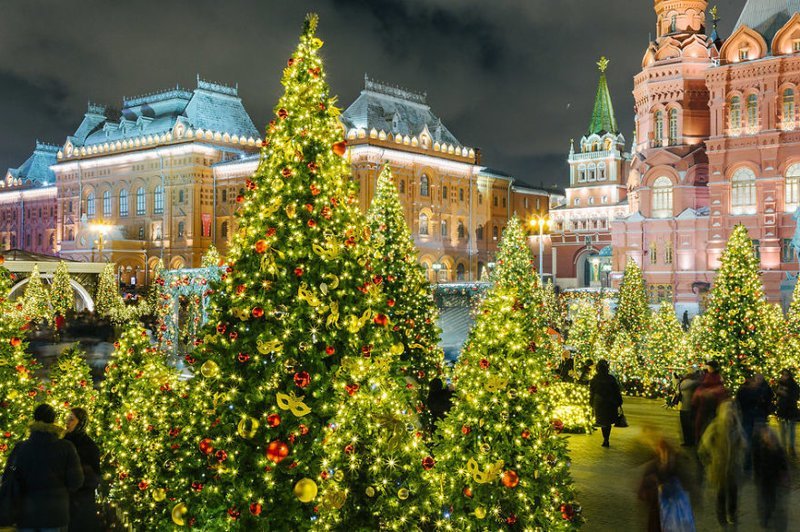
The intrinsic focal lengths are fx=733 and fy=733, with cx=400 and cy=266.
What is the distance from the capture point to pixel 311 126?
7.13 m

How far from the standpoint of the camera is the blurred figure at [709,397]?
9.21 metres

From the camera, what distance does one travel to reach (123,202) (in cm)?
5672

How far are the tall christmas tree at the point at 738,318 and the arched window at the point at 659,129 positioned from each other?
28392 mm

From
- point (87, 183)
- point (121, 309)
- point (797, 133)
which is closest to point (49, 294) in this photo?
point (121, 309)

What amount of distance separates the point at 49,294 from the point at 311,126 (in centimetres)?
2727

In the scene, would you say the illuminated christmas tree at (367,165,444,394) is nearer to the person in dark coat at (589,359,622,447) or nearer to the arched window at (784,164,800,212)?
the person in dark coat at (589,359,622,447)

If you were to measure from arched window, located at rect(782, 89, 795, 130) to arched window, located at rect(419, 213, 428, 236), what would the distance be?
21892 mm

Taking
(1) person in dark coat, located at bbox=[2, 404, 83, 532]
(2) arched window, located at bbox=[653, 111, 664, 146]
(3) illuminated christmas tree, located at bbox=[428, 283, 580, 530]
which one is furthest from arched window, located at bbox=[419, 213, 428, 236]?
(1) person in dark coat, located at bbox=[2, 404, 83, 532]

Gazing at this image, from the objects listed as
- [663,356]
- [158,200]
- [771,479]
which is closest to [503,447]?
[771,479]

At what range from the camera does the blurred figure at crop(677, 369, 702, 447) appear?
438 inches

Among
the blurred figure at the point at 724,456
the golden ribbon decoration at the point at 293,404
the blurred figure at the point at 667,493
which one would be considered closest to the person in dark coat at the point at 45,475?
the golden ribbon decoration at the point at 293,404

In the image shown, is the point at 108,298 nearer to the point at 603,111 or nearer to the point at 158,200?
the point at 158,200

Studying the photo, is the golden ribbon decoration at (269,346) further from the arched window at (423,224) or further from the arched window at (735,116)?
the arched window at (423,224)

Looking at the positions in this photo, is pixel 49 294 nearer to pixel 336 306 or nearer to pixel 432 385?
pixel 432 385
